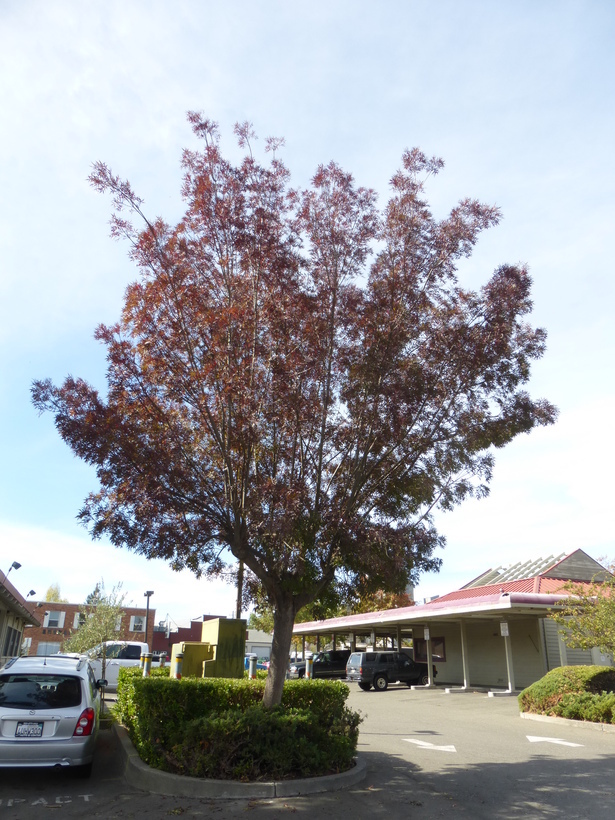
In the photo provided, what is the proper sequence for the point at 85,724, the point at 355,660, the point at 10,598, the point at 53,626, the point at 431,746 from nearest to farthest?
1. the point at 85,724
2. the point at 431,746
3. the point at 10,598
4. the point at 355,660
5. the point at 53,626

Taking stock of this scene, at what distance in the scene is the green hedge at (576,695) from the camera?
14386 millimetres

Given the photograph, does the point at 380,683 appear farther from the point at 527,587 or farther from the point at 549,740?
the point at 549,740

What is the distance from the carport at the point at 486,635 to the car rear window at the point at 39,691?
16.0 m

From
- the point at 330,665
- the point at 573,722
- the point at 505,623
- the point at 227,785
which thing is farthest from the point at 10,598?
the point at 330,665

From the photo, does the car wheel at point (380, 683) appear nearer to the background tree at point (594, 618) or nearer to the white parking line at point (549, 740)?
the background tree at point (594, 618)

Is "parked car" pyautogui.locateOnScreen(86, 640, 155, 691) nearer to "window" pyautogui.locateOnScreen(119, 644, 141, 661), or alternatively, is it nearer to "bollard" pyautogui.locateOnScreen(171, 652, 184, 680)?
"window" pyautogui.locateOnScreen(119, 644, 141, 661)

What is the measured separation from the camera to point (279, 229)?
368 inches

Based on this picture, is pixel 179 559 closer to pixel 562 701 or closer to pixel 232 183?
pixel 232 183

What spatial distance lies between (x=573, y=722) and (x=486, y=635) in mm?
15147

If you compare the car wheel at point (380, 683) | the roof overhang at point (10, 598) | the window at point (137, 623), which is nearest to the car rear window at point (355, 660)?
the car wheel at point (380, 683)

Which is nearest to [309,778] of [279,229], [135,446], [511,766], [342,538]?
[342,538]

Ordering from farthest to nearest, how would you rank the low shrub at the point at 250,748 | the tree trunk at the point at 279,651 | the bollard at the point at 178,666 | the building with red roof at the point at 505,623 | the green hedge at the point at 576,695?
1. the building with red roof at the point at 505,623
2. the green hedge at the point at 576,695
3. the bollard at the point at 178,666
4. the tree trunk at the point at 279,651
5. the low shrub at the point at 250,748

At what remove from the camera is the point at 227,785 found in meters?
7.45

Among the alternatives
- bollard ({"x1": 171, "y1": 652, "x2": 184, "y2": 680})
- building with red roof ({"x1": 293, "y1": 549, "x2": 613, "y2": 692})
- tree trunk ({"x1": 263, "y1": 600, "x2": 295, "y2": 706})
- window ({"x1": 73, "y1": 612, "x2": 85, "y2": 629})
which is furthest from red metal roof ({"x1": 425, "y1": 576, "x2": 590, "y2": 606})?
tree trunk ({"x1": 263, "y1": 600, "x2": 295, "y2": 706})
